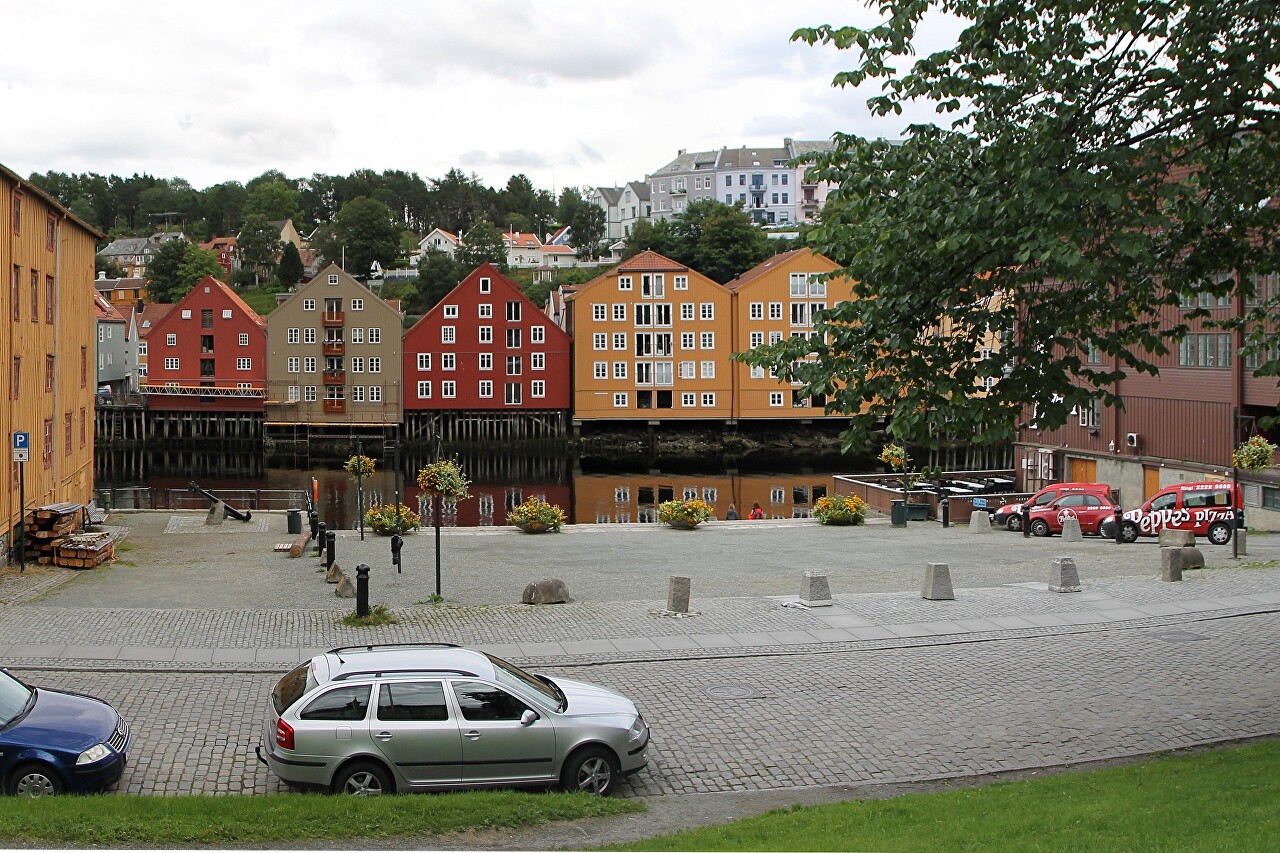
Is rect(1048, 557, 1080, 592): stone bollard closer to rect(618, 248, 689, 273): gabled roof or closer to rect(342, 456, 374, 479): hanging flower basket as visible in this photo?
rect(342, 456, 374, 479): hanging flower basket

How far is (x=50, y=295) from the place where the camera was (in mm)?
33656

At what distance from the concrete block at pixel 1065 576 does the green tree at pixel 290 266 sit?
132 metres

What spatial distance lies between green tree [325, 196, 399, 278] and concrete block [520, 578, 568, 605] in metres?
127

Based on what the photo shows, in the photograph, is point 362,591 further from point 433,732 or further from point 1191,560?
point 1191,560

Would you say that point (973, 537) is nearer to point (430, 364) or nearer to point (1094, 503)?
point (1094, 503)

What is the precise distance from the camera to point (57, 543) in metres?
28.0

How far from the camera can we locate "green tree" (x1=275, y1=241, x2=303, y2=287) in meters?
144

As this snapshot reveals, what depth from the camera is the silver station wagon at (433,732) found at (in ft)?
36.6

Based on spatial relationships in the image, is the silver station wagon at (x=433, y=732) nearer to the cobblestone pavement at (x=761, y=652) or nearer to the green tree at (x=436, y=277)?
the cobblestone pavement at (x=761, y=652)

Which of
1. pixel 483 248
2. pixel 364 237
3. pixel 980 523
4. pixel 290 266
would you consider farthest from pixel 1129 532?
pixel 290 266

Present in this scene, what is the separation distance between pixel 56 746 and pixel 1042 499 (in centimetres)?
3426

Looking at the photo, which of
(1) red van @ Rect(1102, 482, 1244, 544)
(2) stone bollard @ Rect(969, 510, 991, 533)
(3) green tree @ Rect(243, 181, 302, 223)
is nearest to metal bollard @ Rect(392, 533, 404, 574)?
(2) stone bollard @ Rect(969, 510, 991, 533)

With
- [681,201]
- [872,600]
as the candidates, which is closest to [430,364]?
[872,600]

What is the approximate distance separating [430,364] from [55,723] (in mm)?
81486
